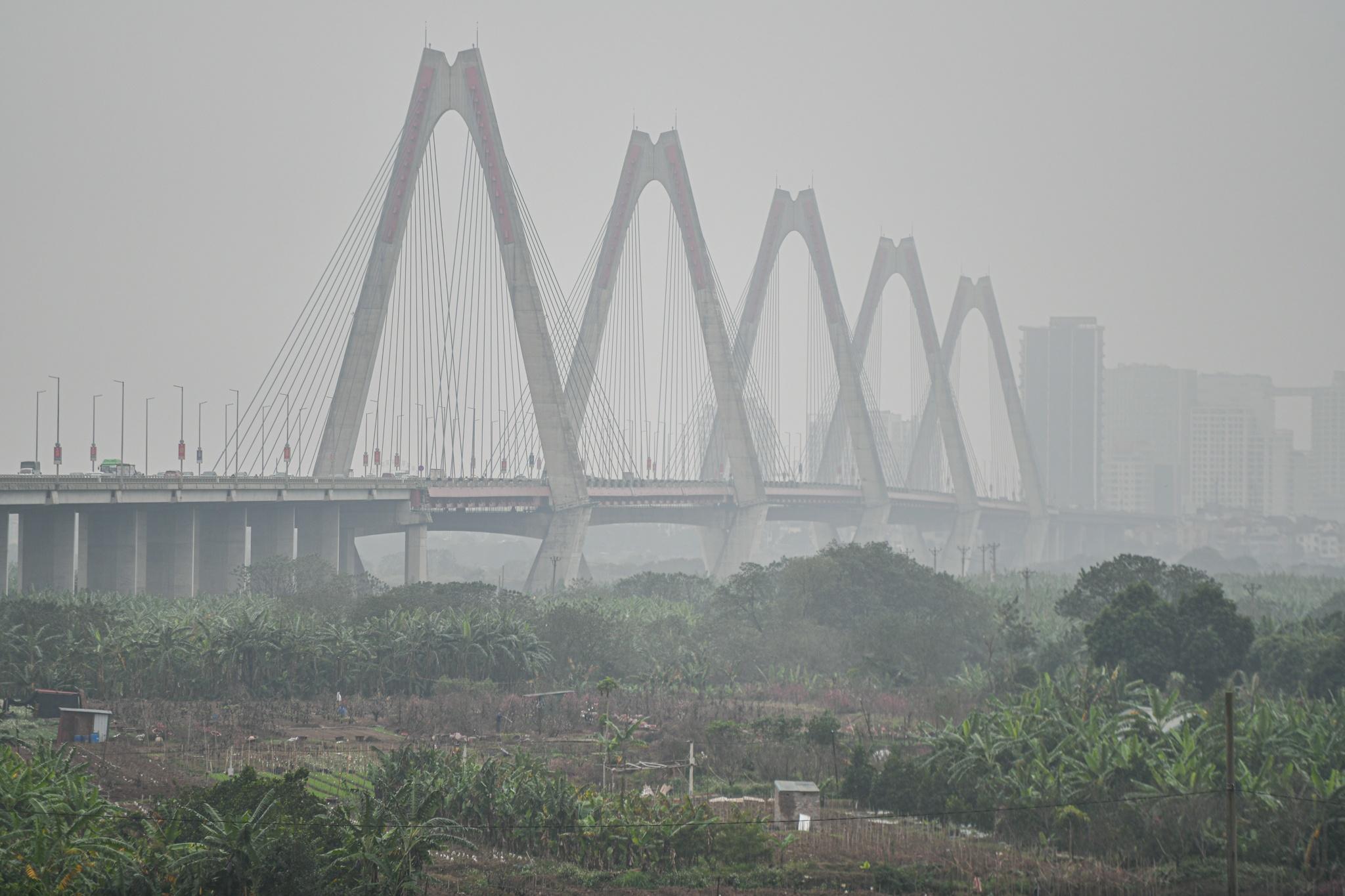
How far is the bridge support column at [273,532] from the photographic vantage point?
219 feet

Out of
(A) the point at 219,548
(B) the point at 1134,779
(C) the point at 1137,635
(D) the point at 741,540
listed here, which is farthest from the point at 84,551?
(B) the point at 1134,779

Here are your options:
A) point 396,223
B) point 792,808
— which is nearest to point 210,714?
point 792,808

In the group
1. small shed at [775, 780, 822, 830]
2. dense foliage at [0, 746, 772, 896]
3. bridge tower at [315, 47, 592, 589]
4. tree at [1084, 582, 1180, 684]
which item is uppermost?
bridge tower at [315, 47, 592, 589]

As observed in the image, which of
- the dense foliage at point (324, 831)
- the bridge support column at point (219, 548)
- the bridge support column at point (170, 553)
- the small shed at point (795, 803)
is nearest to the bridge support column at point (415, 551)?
the bridge support column at point (219, 548)

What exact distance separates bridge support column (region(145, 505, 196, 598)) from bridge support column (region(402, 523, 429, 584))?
11.3 meters

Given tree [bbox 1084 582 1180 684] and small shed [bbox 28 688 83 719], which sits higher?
tree [bbox 1084 582 1180 684]

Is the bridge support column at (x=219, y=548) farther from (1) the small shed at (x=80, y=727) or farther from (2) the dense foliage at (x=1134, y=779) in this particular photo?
(2) the dense foliage at (x=1134, y=779)

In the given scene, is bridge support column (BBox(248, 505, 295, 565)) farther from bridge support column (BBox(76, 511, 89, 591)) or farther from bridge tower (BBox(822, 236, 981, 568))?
bridge tower (BBox(822, 236, 981, 568))

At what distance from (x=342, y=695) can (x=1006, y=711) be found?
59.7 ft

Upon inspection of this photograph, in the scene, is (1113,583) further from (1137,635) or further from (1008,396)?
(1008,396)

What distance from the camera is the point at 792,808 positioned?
Answer: 24.9m

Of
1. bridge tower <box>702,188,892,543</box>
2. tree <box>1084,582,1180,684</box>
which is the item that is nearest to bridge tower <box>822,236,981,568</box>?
bridge tower <box>702,188,892,543</box>

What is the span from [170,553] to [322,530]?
9.54 meters

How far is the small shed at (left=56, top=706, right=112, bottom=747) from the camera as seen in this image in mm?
29844
